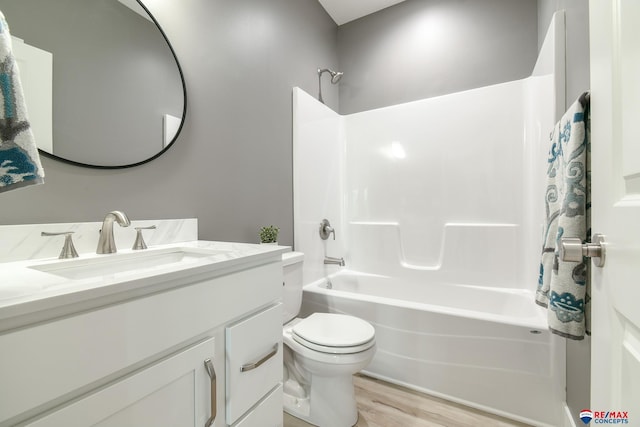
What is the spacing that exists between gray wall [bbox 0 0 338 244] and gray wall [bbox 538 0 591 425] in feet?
5.21

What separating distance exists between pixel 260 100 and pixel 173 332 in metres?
1.51

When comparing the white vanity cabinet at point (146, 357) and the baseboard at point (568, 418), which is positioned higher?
the white vanity cabinet at point (146, 357)

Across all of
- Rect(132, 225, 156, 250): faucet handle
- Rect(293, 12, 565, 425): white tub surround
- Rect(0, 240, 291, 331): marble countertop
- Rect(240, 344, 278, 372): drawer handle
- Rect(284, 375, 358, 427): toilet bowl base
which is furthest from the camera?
Rect(293, 12, 565, 425): white tub surround

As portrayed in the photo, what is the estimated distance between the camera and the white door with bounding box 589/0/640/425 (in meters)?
0.44

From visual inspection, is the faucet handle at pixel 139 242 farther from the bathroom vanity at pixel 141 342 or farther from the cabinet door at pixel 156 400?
the cabinet door at pixel 156 400

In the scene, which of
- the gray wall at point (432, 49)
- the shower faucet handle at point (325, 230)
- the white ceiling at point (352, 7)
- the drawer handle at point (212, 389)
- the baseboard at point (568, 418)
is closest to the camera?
the drawer handle at point (212, 389)

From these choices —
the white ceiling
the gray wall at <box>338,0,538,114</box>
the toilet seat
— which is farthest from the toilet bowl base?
the white ceiling

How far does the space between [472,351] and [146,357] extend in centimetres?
159

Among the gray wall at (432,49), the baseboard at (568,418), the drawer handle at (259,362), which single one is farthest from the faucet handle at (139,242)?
the gray wall at (432,49)

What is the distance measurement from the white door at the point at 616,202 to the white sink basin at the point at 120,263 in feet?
2.94

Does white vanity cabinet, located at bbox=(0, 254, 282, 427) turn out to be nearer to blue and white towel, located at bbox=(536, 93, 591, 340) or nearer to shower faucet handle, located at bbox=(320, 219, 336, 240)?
blue and white towel, located at bbox=(536, 93, 591, 340)

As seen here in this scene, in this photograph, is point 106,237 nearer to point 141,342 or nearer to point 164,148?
point 164,148

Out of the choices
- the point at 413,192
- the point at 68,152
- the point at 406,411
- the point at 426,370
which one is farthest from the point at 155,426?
the point at 413,192

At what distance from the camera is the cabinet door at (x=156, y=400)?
18.6 inches
